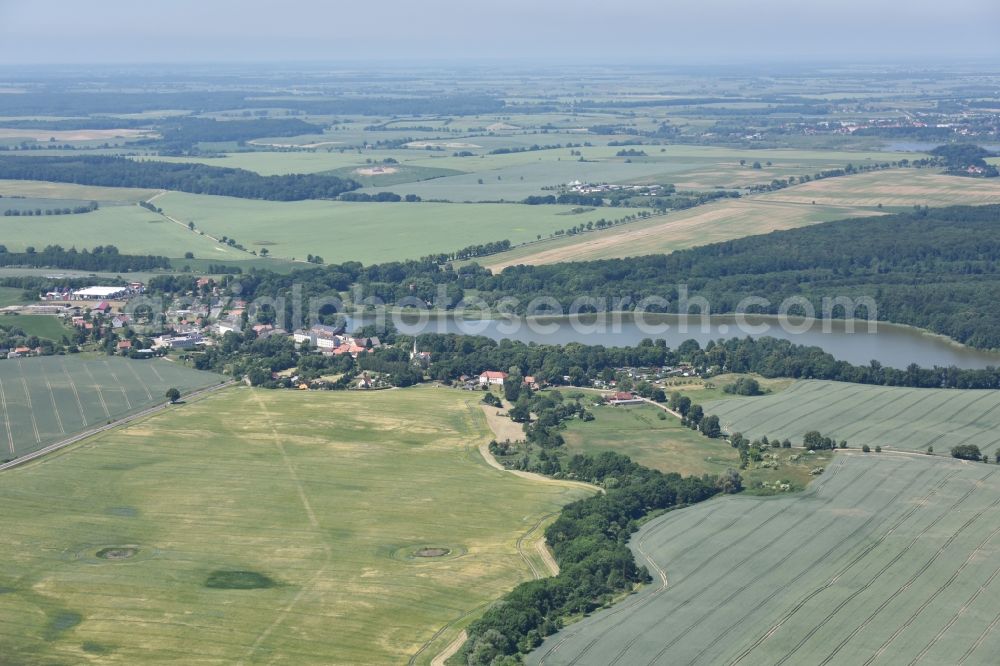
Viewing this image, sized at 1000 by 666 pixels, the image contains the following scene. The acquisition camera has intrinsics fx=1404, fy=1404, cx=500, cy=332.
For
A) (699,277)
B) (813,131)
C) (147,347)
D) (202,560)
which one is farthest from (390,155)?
(202,560)

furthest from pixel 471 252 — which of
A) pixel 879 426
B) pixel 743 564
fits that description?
pixel 743 564

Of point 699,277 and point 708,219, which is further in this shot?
point 708,219

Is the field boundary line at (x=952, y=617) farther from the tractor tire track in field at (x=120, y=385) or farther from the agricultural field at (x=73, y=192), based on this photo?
the agricultural field at (x=73, y=192)

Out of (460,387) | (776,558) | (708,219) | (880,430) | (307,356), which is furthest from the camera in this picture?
(708,219)

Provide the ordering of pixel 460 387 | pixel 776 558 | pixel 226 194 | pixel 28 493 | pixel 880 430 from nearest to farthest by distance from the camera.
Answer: pixel 776 558 < pixel 28 493 < pixel 880 430 < pixel 460 387 < pixel 226 194

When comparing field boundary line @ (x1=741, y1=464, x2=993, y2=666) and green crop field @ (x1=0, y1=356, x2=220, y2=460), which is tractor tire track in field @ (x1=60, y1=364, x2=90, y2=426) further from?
field boundary line @ (x1=741, y1=464, x2=993, y2=666)

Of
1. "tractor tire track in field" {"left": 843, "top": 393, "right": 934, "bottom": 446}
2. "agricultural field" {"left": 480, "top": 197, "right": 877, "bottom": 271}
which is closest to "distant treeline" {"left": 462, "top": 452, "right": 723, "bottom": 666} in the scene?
"tractor tire track in field" {"left": 843, "top": 393, "right": 934, "bottom": 446}

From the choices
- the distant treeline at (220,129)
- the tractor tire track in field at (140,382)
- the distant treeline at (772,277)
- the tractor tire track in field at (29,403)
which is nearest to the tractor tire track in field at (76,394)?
the tractor tire track in field at (29,403)

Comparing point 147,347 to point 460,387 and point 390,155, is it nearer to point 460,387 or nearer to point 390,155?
point 460,387
